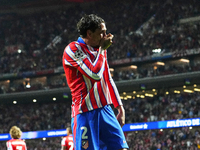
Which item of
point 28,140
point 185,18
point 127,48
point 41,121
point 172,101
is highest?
point 185,18

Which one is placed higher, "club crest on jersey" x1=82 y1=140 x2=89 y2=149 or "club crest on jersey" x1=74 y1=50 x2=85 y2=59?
"club crest on jersey" x1=74 y1=50 x2=85 y2=59

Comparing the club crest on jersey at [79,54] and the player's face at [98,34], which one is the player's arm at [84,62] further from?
the player's face at [98,34]

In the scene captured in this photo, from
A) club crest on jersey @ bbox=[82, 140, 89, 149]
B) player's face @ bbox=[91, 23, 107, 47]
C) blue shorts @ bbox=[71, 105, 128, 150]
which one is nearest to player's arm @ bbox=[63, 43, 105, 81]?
player's face @ bbox=[91, 23, 107, 47]

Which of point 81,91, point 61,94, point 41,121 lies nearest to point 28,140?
point 41,121

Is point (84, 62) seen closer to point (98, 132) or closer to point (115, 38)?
point (98, 132)

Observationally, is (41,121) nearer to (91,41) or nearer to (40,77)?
(40,77)

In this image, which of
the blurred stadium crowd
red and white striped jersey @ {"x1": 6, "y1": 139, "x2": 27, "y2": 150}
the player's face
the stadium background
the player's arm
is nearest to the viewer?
the player's arm

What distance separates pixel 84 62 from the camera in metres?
3.16

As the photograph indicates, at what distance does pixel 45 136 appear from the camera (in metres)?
30.4

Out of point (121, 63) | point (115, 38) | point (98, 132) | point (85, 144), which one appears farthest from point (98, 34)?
point (115, 38)

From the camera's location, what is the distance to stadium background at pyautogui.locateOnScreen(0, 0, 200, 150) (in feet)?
88.7

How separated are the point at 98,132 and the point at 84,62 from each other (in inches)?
26.8

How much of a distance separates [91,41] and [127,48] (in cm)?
2855

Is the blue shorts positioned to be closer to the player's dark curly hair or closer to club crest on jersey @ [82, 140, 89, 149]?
club crest on jersey @ [82, 140, 89, 149]
